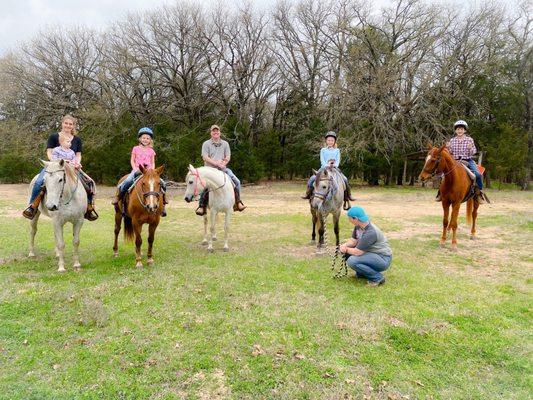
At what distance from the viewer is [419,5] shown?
75.4 feet

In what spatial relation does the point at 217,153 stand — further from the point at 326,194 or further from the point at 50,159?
the point at 50,159

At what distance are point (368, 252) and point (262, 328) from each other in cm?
219

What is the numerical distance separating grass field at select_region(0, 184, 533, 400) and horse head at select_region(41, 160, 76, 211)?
1.25 m

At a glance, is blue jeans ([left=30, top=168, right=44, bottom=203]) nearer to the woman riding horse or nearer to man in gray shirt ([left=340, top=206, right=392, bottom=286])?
the woman riding horse

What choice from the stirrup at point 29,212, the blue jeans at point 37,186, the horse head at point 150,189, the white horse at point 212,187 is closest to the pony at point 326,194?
the white horse at point 212,187

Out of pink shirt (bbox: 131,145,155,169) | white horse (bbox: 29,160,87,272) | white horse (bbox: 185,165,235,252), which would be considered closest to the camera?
white horse (bbox: 29,160,87,272)

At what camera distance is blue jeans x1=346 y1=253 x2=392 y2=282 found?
5.29 m

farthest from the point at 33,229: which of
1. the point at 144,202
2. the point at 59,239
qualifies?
the point at 144,202

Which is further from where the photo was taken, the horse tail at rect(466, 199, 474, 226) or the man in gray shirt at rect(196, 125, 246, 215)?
the horse tail at rect(466, 199, 474, 226)

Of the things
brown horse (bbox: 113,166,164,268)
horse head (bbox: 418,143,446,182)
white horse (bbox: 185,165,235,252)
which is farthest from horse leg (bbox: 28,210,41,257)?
horse head (bbox: 418,143,446,182)

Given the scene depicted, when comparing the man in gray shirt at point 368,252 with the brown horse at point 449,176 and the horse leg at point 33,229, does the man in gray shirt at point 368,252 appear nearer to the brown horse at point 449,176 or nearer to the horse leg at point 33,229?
the brown horse at point 449,176

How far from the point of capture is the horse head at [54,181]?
5316 millimetres

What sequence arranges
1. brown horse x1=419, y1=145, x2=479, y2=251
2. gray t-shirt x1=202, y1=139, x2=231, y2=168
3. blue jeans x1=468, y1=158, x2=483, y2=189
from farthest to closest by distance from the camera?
blue jeans x1=468, y1=158, x2=483, y2=189 → gray t-shirt x1=202, y1=139, x2=231, y2=168 → brown horse x1=419, y1=145, x2=479, y2=251

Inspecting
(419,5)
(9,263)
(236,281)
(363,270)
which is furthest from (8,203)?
(419,5)
